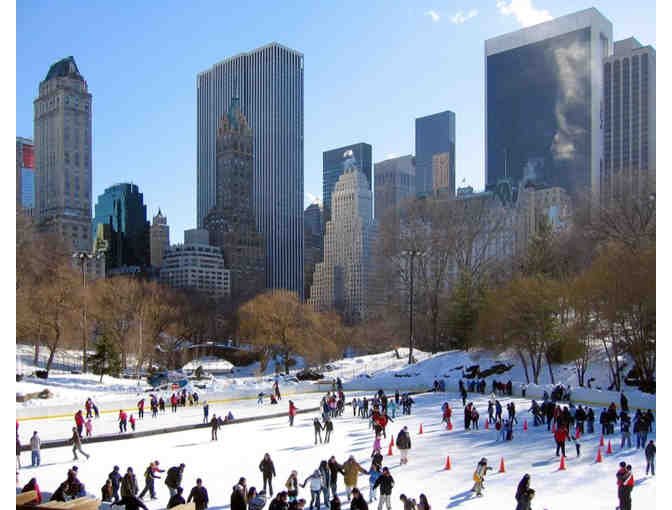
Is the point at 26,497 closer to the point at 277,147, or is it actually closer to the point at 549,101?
the point at 549,101

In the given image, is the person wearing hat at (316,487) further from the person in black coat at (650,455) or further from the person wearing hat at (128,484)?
the person in black coat at (650,455)

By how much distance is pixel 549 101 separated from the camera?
154500 millimetres

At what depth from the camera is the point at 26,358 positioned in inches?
1966

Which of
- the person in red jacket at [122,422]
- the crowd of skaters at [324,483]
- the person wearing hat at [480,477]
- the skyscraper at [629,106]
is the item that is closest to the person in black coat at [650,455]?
the crowd of skaters at [324,483]

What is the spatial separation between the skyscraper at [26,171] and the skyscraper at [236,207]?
1734 inches

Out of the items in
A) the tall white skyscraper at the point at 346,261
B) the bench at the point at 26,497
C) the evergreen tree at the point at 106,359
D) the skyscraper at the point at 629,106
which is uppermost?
the skyscraper at the point at 629,106

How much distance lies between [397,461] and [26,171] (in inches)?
6569

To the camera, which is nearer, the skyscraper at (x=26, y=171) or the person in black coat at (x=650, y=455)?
the person in black coat at (x=650, y=455)

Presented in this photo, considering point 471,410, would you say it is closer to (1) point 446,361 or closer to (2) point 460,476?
(2) point 460,476

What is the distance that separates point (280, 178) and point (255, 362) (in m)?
118

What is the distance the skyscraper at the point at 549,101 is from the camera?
13975cm

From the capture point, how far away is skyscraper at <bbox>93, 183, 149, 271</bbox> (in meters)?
181

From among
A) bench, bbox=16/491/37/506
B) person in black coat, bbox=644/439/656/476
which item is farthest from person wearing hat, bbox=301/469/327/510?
person in black coat, bbox=644/439/656/476
